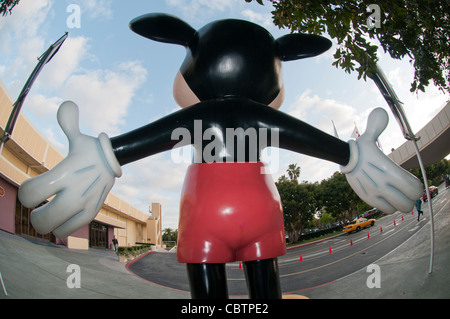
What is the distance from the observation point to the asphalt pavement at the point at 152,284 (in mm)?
1004

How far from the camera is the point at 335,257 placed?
5.03ft

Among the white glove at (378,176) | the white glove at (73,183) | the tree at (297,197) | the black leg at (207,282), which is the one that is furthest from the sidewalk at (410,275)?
the white glove at (73,183)

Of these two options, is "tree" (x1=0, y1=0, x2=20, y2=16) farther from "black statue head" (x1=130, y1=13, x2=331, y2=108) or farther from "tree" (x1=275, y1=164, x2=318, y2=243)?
"tree" (x1=275, y1=164, x2=318, y2=243)

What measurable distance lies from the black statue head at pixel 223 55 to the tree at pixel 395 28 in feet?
1.30

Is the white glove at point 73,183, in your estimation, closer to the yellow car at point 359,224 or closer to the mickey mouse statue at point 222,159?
the mickey mouse statue at point 222,159

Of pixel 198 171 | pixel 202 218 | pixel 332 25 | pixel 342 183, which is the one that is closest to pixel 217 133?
pixel 198 171

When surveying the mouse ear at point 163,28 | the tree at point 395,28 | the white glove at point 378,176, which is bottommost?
the white glove at point 378,176

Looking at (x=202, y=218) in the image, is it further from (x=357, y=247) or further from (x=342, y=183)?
(x=342, y=183)

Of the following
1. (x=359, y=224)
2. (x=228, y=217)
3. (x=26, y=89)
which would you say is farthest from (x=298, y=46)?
(x=359, y=224)

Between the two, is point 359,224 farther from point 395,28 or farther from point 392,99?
point 395,28

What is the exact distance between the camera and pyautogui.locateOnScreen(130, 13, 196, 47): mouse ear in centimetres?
91

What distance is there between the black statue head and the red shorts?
0.33 meters

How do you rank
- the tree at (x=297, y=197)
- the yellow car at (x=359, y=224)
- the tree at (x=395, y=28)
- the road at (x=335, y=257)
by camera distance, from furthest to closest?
the tree at (x=297, y=197) → the yellow car at (x=359, y=224) → the road at (x=335, y=257) → the tree at (x=395, y=28)

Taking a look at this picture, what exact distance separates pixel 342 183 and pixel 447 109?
0.78 m
